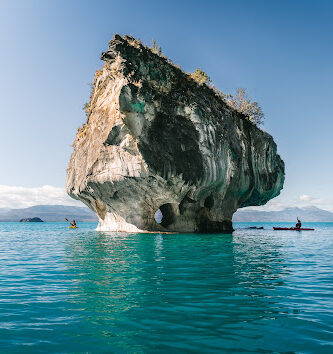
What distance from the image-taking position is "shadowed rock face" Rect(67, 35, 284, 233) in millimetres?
28625

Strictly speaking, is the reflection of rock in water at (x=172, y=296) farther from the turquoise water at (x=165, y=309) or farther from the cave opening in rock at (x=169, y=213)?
the cave opening in rock at (x=169, y=213)

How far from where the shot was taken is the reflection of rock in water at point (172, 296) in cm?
566

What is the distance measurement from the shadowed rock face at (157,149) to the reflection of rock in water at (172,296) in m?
16.7

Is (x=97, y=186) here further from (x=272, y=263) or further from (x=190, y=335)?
(x=190, y=335)

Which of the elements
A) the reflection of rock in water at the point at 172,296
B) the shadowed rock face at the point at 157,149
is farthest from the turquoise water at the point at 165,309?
the shadowed rock face at the point at 157,149

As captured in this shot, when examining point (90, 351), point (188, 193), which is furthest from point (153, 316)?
point (188, 193)

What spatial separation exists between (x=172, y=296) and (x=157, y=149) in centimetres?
2186

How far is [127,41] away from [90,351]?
2898 cm

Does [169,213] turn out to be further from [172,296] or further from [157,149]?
[172,296]

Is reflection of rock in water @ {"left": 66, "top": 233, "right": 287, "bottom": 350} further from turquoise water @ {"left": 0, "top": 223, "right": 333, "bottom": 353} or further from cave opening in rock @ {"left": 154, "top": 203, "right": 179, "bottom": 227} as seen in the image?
cave opening in rock @ {"left": 154, "top": 203, "right": 179, "bottom": 227}

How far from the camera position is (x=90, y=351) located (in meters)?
4.66

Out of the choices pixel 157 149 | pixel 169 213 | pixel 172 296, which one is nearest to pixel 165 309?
pixel 172 296

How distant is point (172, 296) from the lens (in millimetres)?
7723

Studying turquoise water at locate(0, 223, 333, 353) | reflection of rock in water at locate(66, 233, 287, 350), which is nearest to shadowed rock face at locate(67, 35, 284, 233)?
reflection of rock in water at locate(66, 233, 287, 350)
